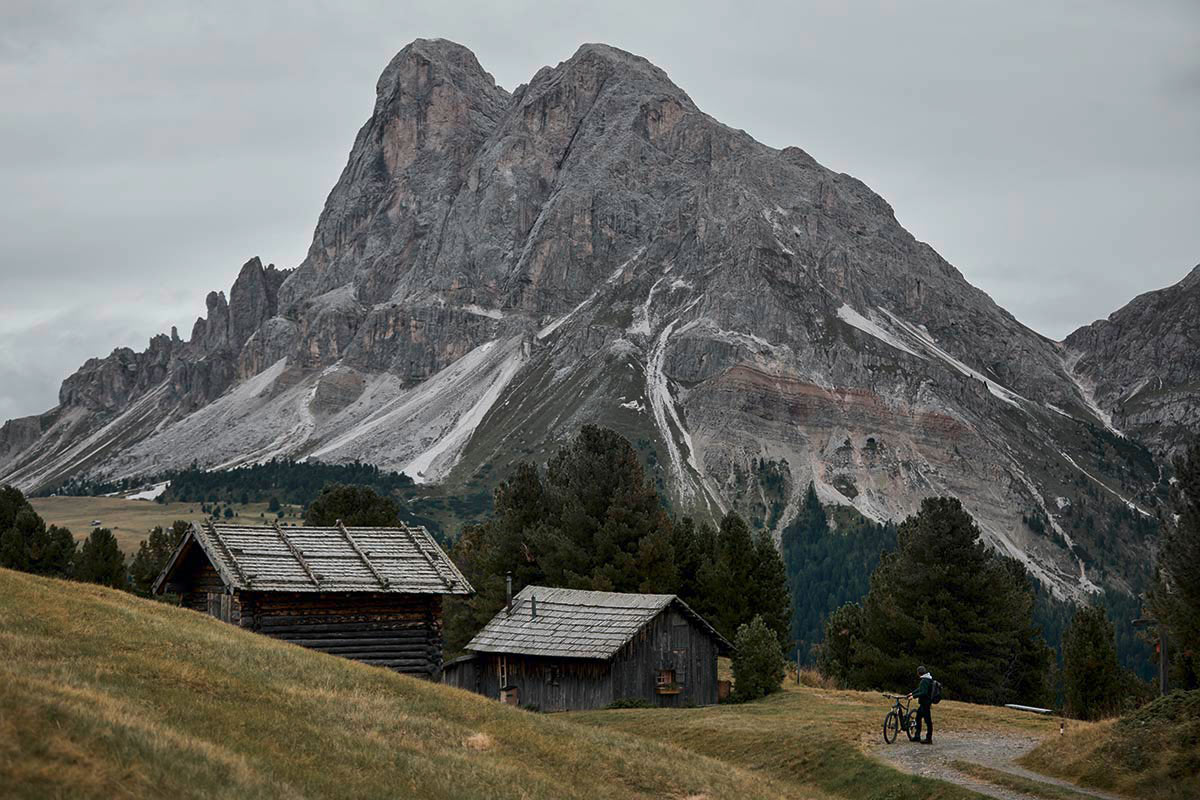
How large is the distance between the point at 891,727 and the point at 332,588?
1767 centimetres

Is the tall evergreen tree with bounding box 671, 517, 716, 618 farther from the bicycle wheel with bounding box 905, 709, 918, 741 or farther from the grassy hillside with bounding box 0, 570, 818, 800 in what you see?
the grassy hillside with bounding box 0, 570, 818, 800

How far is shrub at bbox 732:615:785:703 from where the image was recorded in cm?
4950

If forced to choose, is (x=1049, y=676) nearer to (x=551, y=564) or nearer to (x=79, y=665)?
(x=551, y=564)

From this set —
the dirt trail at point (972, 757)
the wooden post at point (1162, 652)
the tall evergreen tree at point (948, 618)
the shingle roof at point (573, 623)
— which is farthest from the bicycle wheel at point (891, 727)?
the tall evergreen tree at point (948, 618)

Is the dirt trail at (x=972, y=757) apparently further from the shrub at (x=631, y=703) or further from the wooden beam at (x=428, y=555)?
the wooden beam at (x=428, y=555)

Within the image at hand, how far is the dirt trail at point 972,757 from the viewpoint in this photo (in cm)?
2666

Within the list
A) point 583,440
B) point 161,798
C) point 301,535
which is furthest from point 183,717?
point 583,440

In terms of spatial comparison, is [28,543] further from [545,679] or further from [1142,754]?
[1142,754]

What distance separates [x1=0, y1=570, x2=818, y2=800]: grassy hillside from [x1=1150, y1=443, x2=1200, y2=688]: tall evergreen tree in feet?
63.3

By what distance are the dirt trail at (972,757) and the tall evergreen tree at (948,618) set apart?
22.7 metres

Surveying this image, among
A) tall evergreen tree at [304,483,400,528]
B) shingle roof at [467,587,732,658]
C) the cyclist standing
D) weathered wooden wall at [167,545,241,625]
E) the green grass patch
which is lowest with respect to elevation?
the green grass patch

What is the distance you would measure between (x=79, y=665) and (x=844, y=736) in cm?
2025

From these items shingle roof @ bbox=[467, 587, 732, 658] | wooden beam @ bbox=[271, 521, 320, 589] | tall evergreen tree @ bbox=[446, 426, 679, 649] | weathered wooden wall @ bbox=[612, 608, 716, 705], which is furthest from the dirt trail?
tall evergreen tree @ bbox=[446, 426, 679, 649]

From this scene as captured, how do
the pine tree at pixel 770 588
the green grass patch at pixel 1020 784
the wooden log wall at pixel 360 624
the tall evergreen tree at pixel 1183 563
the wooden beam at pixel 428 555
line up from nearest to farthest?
1. the green grass patch at pixel 1020 784
2. the tall evergreen tree at pixel 1183 563
3. the wooden log wall at pixel 360 624
4. the wooden beam at pixel 428 555
5. the pine tree at pixel 770 588
